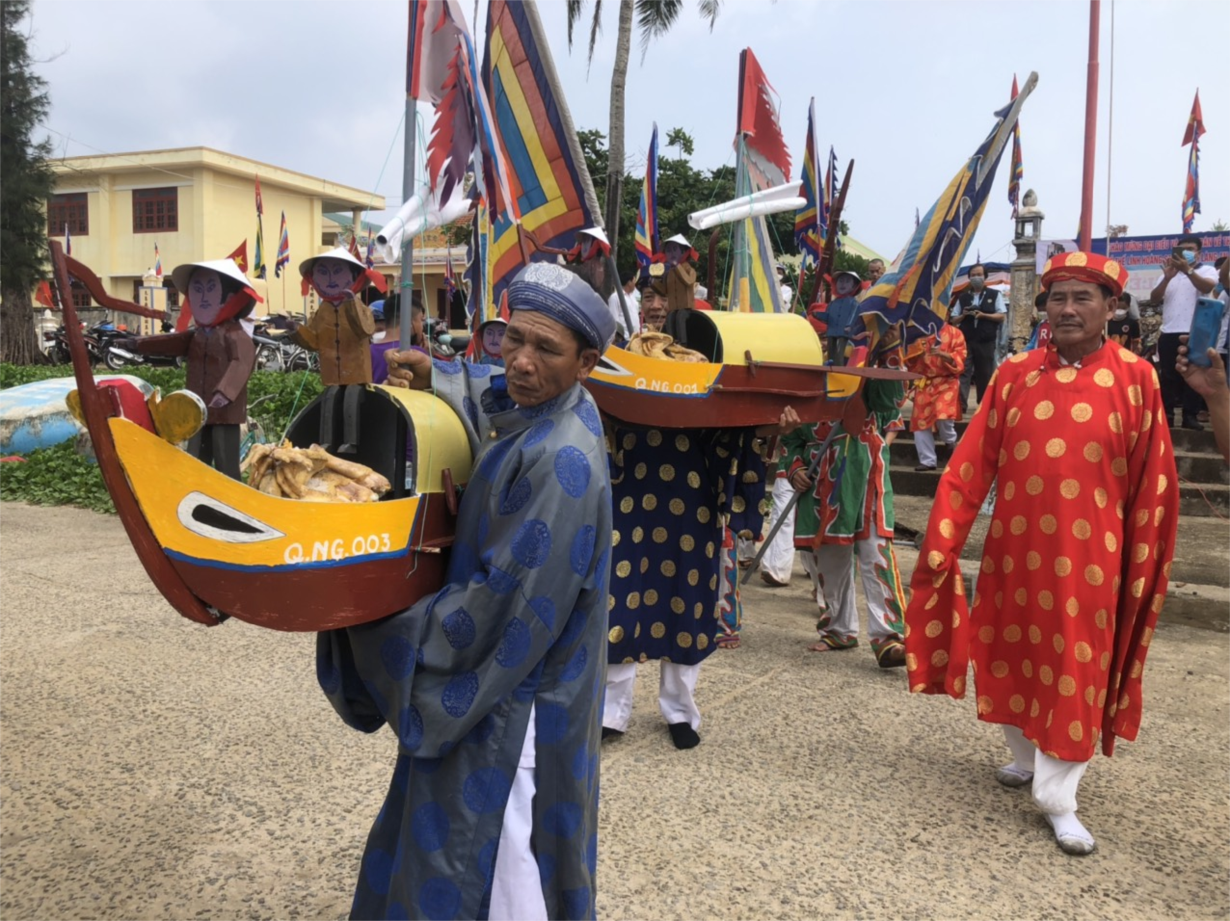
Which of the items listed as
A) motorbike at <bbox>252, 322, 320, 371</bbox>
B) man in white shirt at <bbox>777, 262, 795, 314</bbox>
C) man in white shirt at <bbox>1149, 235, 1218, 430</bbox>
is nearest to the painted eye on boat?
man in white shirt at <bbox>777, 262, 795, 314</bbox>

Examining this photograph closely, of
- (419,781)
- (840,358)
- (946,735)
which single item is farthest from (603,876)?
(840,358)

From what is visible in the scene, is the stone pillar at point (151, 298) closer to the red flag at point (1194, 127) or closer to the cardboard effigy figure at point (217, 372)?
the cardboard effigy figure at point (217, 372)

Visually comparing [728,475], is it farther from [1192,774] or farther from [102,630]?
[102,630]

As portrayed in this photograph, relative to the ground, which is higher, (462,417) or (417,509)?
(462,417)

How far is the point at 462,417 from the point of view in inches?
76.6

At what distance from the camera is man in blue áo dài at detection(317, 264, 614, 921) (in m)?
1.65

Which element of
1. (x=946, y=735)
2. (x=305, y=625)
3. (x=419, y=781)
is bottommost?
(x=946, y=735)

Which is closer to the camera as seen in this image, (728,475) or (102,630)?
(728,475)

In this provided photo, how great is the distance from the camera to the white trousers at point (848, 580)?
482cm

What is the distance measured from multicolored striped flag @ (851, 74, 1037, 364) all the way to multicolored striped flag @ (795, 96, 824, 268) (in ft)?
7.85

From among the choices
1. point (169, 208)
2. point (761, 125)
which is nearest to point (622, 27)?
point (761, 125)

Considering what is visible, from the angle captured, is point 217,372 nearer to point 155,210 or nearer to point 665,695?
point 665,695

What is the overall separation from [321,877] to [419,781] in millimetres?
1189

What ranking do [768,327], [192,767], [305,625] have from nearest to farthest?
[305,625]
[192,767]
[768,327]
